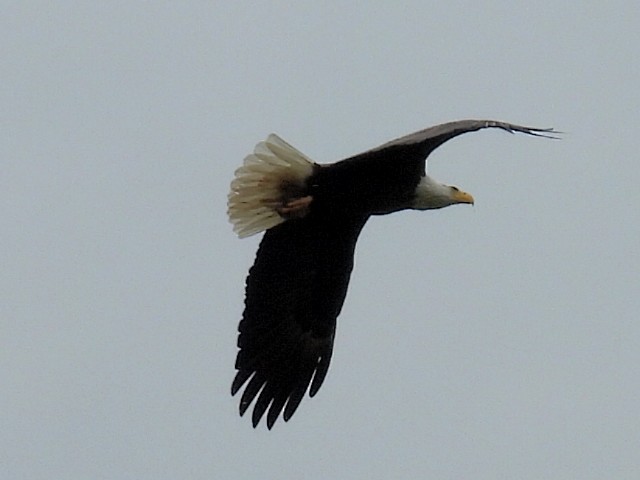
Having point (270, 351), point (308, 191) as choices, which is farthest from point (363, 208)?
point (270, 351)

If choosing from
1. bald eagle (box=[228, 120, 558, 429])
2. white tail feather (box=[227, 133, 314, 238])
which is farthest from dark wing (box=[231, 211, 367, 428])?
white tail feather (box=[227, 133, 314, 238])

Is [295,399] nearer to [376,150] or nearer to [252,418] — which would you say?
[252,418]

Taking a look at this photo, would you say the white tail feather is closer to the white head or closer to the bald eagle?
the bald eagle

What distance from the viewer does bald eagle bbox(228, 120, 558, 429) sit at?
1078 cm

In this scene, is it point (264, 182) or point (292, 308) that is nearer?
point (264, 182)

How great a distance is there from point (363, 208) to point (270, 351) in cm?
107

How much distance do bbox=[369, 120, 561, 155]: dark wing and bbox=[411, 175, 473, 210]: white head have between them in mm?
733

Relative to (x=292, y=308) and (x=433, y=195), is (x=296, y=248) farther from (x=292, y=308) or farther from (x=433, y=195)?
(x=433, y=195)

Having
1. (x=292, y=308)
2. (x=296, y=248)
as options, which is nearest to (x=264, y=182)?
(x=296, y=248)

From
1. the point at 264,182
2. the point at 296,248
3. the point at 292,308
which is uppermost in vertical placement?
the point at 264,182

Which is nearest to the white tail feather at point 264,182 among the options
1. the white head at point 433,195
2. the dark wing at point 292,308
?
the dark wing at point 292,308

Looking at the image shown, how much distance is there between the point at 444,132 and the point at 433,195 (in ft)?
4.99

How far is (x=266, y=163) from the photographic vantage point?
11.0m

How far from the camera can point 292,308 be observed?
11.2 metres
